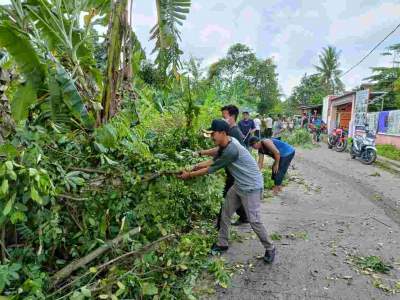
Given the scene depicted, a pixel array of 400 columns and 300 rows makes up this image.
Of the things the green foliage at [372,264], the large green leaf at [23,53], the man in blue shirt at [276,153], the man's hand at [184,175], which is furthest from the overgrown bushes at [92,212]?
the green foliage at [372,264]

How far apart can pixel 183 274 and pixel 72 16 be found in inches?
122

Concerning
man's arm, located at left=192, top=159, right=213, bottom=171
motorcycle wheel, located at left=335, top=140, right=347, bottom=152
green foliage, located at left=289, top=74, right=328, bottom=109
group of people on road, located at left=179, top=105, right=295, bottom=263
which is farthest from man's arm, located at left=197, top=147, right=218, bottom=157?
green foliage, located at left=289, top=74, right=328, bottom=109

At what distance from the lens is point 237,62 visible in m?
37.8

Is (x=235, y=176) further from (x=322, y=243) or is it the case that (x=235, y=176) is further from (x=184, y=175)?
(x=322, y=243)

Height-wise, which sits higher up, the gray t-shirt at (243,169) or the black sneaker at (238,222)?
the gray t-shirt at (243,169)

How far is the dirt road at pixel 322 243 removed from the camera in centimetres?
333

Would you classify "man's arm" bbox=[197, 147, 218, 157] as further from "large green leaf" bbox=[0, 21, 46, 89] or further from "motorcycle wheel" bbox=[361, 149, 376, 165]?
"motorcycle wheel" bbox=[361, 149, 376, 165]

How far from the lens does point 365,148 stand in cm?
1184

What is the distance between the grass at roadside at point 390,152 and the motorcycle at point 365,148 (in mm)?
1109

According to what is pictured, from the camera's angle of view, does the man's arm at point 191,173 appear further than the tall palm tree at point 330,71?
No

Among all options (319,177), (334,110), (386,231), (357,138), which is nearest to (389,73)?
(334,110)

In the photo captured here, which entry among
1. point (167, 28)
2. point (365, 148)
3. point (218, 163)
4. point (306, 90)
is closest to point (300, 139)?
point (365, 148)

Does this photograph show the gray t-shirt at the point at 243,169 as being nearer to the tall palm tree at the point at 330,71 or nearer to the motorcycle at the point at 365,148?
the motorcycle at the point at 365,148

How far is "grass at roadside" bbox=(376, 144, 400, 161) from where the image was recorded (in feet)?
40.8
